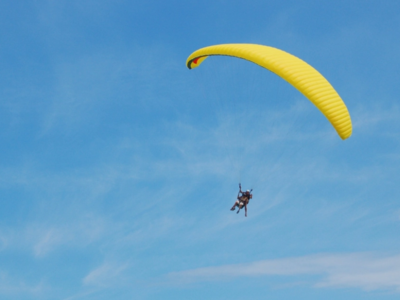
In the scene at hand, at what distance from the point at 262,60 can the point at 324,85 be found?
3770 millimetres

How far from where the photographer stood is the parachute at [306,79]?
92.6 ft

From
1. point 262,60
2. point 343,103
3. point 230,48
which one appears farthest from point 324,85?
point 230,48

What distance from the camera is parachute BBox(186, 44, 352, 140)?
1112 inches

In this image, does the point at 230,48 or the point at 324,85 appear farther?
the point at 230,48

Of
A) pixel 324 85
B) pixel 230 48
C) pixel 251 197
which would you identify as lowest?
pixel 251 197

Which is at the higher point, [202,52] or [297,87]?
[202,52]

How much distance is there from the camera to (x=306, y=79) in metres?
28.5

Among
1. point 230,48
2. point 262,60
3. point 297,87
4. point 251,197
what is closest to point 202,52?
point 230,48

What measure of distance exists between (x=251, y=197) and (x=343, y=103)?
31.6 feet

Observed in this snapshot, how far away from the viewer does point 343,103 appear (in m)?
29.5

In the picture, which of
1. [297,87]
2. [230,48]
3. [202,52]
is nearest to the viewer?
[297,87]

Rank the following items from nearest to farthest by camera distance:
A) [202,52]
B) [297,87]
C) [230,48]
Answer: [297,87]
[230,48]
[202,52]

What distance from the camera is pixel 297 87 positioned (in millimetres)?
28281

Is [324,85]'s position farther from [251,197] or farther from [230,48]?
[251,197]
